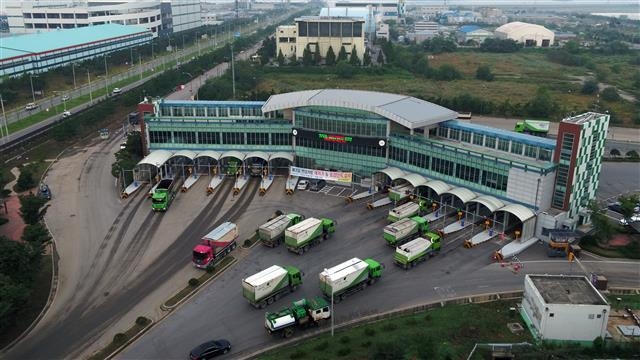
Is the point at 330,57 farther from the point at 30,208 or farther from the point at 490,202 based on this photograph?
the point at 30,208

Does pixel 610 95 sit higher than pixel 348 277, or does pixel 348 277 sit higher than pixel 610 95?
pixel 610 95

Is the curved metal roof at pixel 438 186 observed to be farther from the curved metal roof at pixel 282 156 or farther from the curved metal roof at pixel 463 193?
the curved metal roof at pixel 282 156

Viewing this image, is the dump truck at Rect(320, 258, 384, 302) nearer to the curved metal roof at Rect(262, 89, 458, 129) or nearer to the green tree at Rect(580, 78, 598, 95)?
the curved metal roof at Rect(262, 89, 458, 129)

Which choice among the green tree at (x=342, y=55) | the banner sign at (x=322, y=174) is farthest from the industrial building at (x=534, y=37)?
the banner sign at (x=322, y=174)

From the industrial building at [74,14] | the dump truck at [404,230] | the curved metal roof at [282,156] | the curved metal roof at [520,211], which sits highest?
the industrial building at [74,14]

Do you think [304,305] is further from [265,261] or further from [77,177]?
[77,177]

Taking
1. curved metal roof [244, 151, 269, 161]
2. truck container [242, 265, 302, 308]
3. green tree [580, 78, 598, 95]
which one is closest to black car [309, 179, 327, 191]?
curved metal roof [244, 151, 269, 161]

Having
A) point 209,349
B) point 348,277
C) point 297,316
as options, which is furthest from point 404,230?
point 209,349

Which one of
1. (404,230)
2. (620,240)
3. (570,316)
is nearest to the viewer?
(570,316)
